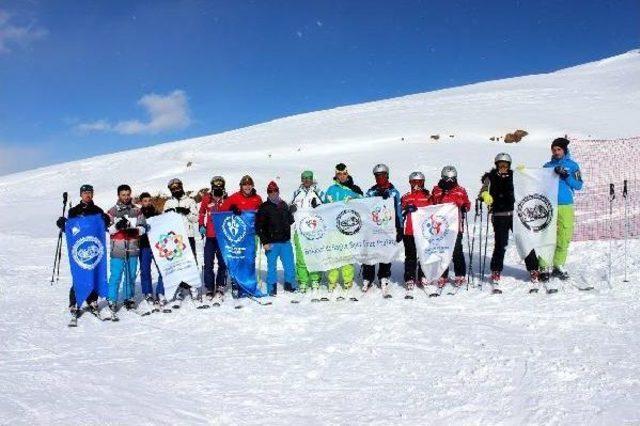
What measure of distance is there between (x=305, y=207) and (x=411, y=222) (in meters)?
1.92

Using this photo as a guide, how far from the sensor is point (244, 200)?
10.1 m

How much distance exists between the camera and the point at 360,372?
613cm

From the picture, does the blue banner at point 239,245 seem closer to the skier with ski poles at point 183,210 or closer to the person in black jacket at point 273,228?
the person in black jacket at point 273,228

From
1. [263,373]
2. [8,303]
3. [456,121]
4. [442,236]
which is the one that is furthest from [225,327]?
[456,121]

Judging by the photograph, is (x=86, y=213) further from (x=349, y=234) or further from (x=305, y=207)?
(x=349, y=234)

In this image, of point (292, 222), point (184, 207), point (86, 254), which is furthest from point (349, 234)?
point (86, 254)

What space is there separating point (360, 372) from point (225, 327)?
271cm

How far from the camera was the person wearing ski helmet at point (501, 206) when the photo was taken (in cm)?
948

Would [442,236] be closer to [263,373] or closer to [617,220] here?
[263,373]

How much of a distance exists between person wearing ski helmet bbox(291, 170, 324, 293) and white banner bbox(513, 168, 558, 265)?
3.41 m

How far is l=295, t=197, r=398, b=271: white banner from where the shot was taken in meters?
9.98

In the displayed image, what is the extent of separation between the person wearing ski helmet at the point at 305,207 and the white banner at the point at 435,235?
180 cm

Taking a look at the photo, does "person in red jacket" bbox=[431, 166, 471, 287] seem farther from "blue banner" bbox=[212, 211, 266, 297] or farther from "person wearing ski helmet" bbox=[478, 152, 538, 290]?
"blue banner" bbox=[212, 211, 266, 297]

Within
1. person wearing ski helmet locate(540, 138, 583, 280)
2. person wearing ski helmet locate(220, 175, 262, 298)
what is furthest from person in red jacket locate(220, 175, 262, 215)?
person wearing ski helmet locate(540, 138, 583, 280)
